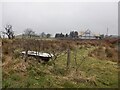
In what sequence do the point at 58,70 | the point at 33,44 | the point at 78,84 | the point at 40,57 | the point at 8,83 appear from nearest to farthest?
the point at 8,83 < the point at 78,84 < the point at 58,70 < the point at 40,57 < the point at 33,44

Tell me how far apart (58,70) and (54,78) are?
2.77 ft

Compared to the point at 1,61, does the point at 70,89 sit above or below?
below

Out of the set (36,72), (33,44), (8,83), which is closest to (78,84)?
(36,72)

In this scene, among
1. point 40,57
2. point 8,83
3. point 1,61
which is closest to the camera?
Result: point 8,83

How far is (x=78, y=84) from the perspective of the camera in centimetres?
629

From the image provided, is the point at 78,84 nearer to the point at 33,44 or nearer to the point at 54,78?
the point at 54,78

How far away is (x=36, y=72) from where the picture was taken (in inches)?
273

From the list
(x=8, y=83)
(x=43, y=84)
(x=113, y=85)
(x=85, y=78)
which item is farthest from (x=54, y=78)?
(x=113, y=85)

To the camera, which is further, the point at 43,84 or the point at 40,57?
the point at 40,57

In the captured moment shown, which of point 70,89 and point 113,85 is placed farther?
point 113,85

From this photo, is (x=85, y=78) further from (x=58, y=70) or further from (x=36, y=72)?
(x=36, y=72)

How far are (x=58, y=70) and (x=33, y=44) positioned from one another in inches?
175

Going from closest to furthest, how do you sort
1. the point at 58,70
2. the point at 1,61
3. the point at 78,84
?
the point at 78,84, the point at 58,70, the point at 1,61

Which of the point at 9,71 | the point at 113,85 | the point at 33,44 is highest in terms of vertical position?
the point at 33,44
